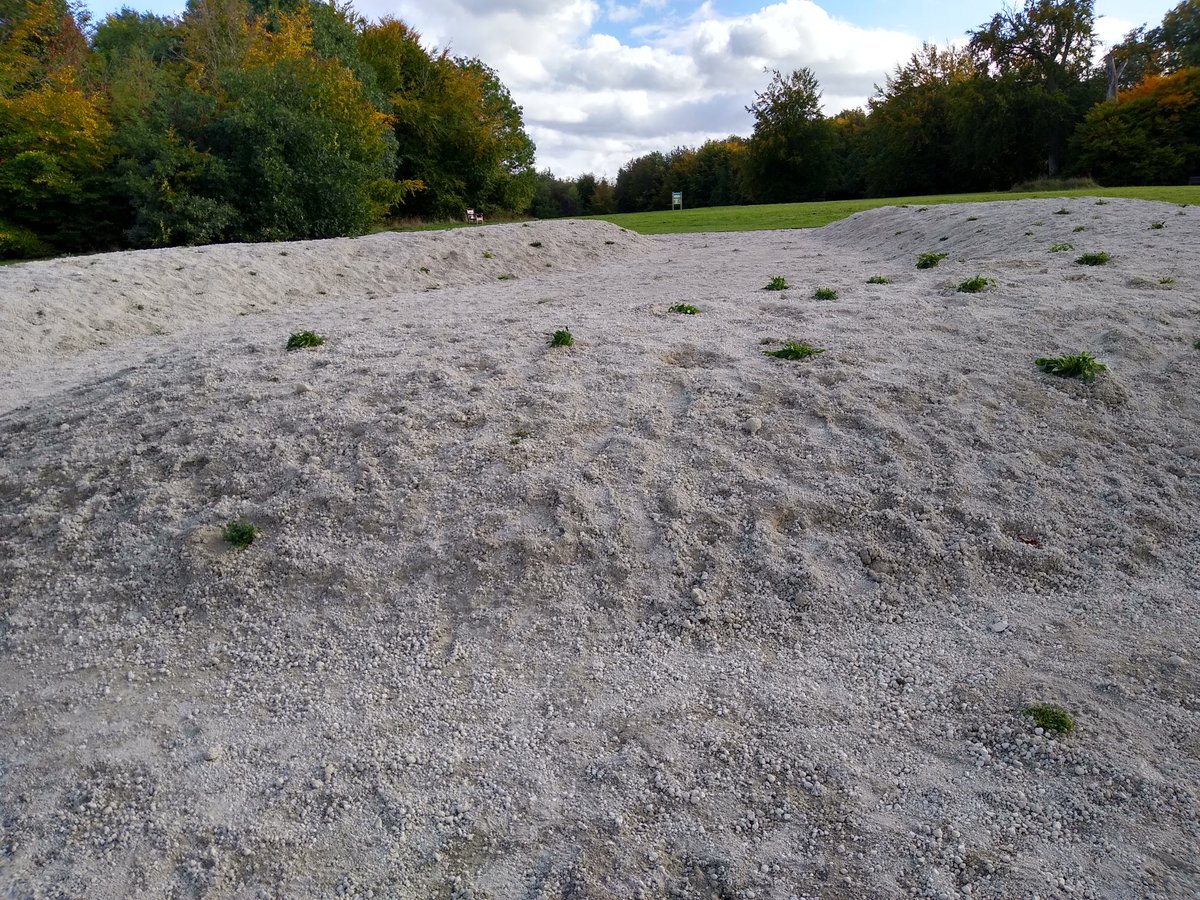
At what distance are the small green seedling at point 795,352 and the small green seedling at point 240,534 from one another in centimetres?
443

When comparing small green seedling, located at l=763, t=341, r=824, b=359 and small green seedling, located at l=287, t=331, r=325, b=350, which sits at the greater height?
small green seedling, located at l=287, t=331, r=325, b=350

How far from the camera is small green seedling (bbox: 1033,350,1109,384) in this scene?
578 cm

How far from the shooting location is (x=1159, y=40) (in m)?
52.8

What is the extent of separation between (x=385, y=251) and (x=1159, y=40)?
64.7 metres

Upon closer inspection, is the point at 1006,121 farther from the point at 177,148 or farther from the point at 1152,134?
the point at 177,148

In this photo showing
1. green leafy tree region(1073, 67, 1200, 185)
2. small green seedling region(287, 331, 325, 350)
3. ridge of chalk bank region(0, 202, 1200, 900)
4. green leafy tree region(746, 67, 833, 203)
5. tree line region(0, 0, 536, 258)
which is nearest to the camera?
ridge of chalk bank region(0, 202, 1200, 900)

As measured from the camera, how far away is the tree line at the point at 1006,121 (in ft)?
130

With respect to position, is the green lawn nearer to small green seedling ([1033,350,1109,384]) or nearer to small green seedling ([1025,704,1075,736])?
small green seedling ([1033,350,1109,384])

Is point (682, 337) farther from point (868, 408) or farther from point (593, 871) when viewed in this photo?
point (593, 871)

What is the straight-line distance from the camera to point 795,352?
6324mm

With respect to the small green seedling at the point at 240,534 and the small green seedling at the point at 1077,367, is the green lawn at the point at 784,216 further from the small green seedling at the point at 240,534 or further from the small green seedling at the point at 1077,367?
the small green seedling at the point at 240,534

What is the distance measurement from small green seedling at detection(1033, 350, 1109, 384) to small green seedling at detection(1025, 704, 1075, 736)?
3636mm

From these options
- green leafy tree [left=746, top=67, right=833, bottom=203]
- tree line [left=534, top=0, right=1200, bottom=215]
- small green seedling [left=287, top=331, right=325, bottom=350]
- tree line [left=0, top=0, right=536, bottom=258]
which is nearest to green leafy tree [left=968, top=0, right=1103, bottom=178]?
tree line [left=534, top=0, right=1200, bottom=215]

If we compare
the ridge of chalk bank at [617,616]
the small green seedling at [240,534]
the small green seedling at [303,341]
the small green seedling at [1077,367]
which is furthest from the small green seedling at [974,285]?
the small green seedling at [240,534]
